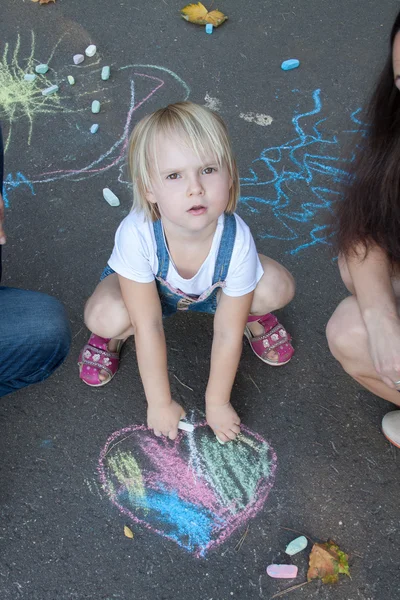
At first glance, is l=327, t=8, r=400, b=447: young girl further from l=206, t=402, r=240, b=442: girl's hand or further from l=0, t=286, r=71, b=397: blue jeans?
l=0, t=286, r=71, b=397: blue jeans

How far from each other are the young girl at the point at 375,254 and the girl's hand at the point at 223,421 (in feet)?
1.40

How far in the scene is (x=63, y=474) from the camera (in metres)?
2.02

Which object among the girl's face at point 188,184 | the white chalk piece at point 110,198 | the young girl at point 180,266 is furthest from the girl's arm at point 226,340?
the white chalk piece at point 110,198

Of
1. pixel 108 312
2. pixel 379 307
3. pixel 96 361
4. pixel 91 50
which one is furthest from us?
pixel 91 50

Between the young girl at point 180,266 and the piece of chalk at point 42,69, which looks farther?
the piece of chalk at point 42,69

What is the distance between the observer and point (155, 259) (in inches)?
75.5

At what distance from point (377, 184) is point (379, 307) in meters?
0.38

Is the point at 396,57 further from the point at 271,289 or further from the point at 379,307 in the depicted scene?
the point at 271,289

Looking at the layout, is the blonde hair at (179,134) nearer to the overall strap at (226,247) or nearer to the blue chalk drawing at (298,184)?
the overall strap at (226,247)

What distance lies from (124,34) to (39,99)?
2.50 feet

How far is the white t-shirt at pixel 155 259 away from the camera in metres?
1.89

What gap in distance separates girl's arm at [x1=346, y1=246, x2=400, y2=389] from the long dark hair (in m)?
0.04

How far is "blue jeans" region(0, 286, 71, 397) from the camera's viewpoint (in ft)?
6.15

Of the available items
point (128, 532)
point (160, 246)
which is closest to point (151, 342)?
point (160, 246)
